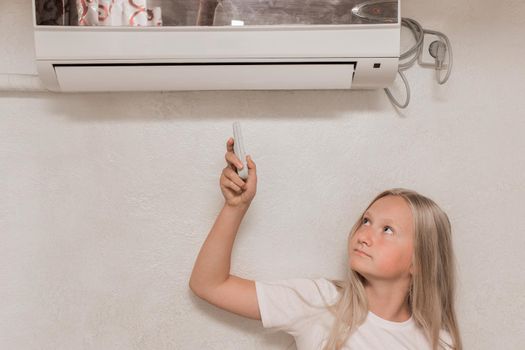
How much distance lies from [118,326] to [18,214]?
0.34m

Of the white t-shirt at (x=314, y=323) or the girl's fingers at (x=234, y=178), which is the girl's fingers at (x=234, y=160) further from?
the white t-shirt at (x=314, y=323)

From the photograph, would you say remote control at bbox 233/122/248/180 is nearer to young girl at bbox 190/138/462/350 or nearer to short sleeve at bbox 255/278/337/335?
young girl at bbox 190/138/462/350

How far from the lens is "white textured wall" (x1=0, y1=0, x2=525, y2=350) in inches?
57.7

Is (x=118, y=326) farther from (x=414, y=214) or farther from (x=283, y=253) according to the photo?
(x=414, y=214)

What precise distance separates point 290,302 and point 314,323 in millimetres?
69

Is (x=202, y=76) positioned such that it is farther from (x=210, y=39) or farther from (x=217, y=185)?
(x=217, y=185)

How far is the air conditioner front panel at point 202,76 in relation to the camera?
4.38 feet

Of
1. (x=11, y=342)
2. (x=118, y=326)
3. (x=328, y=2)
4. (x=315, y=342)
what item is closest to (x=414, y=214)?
(x=315, y=342)

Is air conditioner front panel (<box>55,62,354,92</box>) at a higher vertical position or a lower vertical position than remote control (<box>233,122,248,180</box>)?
higher

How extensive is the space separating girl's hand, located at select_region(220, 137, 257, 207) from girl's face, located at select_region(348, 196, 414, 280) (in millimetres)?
249

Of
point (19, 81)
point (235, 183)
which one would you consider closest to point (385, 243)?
point (235, 183)

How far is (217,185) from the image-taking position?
150cm

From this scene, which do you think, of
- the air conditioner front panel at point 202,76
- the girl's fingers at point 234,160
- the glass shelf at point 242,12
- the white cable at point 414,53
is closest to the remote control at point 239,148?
the girl's fingers at point 234,160

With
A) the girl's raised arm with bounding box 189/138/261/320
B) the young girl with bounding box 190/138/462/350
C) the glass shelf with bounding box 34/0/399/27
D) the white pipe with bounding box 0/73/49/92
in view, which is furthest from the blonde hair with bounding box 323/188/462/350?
the white pipe with bounding box 0/73/49/92
